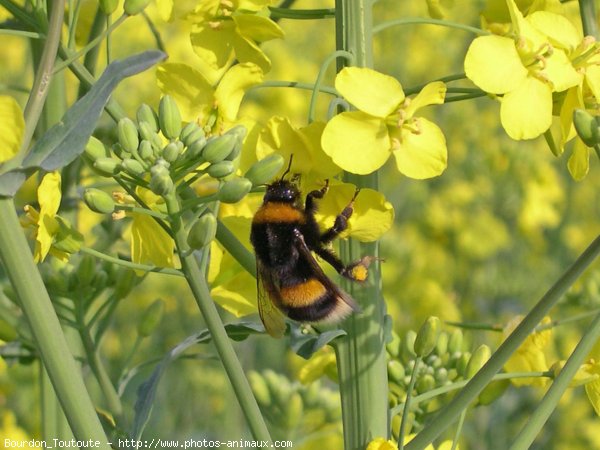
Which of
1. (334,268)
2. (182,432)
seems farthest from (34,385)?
(334,268)

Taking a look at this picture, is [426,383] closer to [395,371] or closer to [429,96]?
[395,371]

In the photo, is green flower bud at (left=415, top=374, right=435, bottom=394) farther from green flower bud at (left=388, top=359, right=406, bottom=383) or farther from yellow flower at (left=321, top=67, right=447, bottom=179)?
yellow flower at (left=321, top=67, right=447, bottom=179)

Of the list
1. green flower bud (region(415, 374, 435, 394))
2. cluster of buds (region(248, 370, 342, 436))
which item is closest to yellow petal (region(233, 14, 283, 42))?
green flower bud (region(415, 374, 435, 394))

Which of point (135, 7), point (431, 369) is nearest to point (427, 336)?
point (431, 369)

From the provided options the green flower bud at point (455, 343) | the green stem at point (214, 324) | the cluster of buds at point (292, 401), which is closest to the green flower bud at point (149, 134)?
the green stem at point (214, 324)

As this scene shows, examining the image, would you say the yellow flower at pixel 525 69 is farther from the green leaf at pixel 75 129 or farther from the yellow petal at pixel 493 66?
the green leaf at pixel 75 129

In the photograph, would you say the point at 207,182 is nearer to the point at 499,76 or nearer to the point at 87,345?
the point at 87,345
